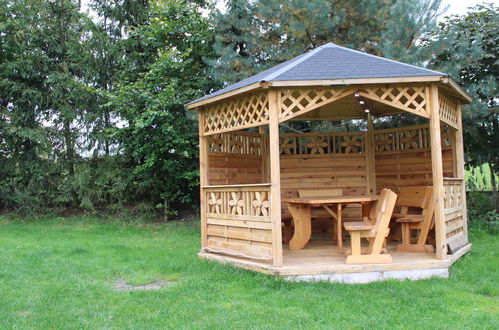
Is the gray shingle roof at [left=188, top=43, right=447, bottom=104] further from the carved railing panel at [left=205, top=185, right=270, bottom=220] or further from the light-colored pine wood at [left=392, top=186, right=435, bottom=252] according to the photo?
the light-colored pine wood at [left=392, top=186, right=435, bottom=252]

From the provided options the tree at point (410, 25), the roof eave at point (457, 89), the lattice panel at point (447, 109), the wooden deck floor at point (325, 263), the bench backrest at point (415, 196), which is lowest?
the wooden deck floor at point (325, 263)

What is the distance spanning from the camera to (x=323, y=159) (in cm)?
832

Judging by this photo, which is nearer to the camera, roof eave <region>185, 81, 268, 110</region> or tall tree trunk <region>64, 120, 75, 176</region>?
roof eave <region>185, 81, 268, 110</region>

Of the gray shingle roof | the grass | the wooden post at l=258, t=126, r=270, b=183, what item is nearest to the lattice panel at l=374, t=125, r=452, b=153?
the grass

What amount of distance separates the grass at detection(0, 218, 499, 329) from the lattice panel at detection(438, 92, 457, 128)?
6.73 feet

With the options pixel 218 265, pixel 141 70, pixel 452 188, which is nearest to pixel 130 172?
pixel 141 70

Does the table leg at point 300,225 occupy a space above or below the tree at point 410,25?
below

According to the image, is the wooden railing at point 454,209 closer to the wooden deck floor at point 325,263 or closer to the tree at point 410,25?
the wooden deck floor at point 325,263

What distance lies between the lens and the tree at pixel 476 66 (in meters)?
8.38

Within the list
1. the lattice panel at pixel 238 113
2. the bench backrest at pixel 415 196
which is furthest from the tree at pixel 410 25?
the lattice panel at pixel 238 113

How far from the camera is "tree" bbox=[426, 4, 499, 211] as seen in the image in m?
8.38

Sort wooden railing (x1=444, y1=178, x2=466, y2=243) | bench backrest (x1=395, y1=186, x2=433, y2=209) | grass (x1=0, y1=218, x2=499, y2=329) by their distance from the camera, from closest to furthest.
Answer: grass (x1=0, y1=218, x2=499, y2=329) < wooden railing (x1=444, y1=178, x2=466, y2=243) < bench backrest (x1=395, y1=186, x2=433, y2=209)

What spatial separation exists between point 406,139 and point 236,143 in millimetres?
3086

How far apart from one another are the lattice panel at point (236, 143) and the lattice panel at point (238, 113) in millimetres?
340
